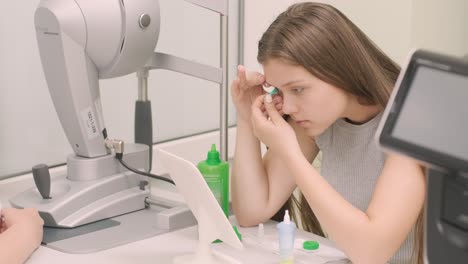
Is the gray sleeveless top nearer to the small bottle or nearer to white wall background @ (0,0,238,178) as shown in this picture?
the small bottle

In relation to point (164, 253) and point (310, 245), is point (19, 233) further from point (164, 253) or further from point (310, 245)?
point (310, 245)

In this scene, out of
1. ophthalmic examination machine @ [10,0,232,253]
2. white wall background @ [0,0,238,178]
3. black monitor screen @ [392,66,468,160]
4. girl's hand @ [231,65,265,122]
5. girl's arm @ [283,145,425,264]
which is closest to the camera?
black monitor screen @ [392,66,468,160]

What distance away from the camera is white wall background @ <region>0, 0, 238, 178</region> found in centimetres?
165

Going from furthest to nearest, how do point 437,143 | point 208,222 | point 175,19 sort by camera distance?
point 175,19 < point 208,222 < point 437,143

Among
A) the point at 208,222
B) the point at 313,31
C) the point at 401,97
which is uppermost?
the point at 401,97

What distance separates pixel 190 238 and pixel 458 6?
1504 mm

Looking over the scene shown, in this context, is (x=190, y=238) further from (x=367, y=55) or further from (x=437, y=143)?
(x=437, y=143)

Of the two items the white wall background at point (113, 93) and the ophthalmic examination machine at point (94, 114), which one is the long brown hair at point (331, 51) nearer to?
the ophthalmic examination machine at point (94, 114)

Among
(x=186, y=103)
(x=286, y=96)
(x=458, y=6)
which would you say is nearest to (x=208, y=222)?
(x=286, y=96)

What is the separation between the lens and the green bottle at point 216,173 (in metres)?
1.32

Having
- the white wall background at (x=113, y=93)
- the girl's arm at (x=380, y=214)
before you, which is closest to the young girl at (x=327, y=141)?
the girl's arm at (x=380, y=214)

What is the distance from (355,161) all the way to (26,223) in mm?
664

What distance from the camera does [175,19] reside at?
2.06m

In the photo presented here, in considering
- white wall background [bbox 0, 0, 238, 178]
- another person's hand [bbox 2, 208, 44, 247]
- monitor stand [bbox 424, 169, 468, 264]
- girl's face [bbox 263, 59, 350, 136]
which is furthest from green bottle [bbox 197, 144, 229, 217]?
monitor stand [bbox 424, 169, 468, 264]
